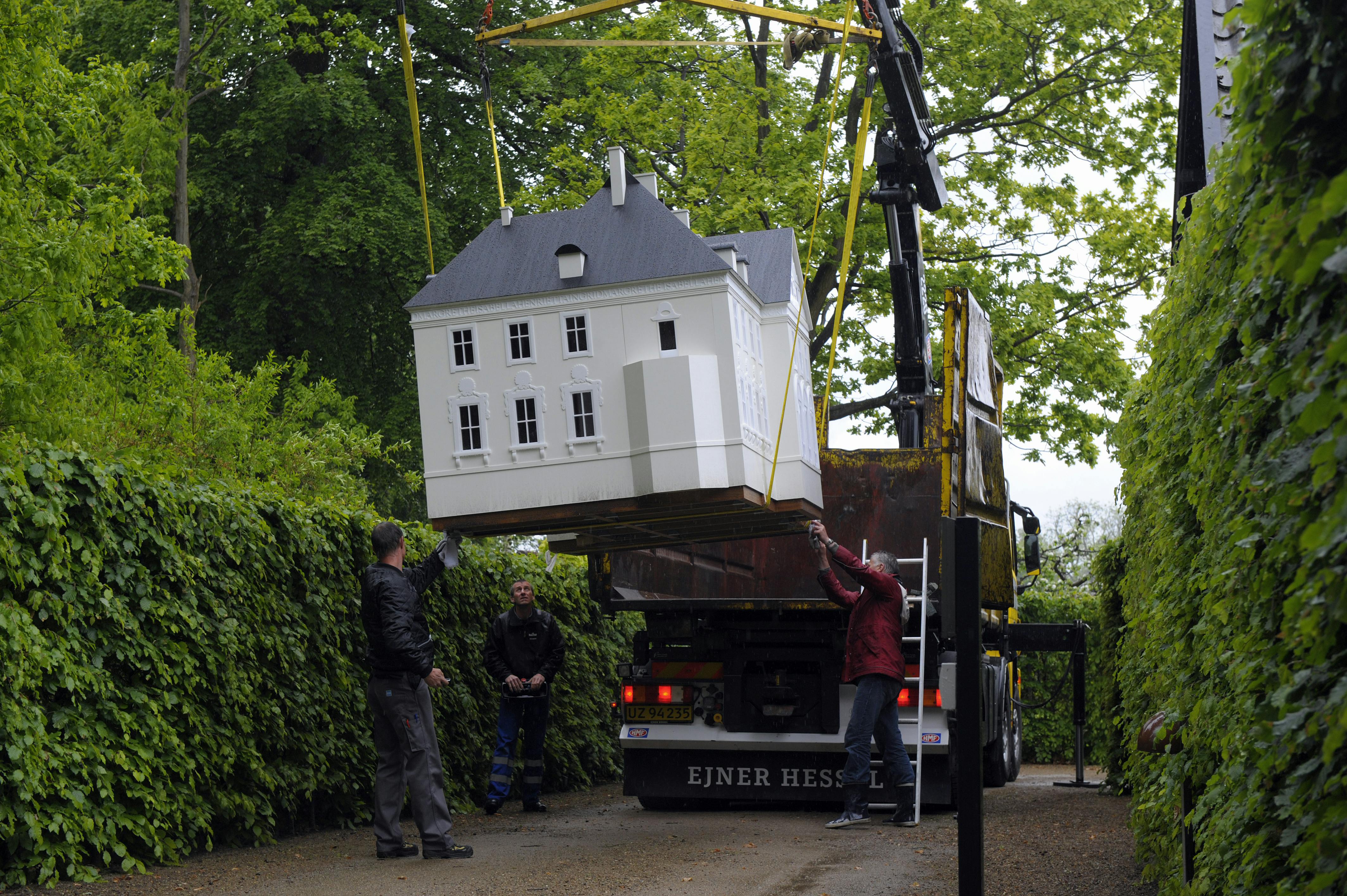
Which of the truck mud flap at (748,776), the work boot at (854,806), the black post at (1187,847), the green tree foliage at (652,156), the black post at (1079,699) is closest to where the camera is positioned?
the black post at (1187,847)

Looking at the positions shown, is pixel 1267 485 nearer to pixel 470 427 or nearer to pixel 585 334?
pixel 585 334

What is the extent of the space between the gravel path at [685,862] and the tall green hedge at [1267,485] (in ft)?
7.95

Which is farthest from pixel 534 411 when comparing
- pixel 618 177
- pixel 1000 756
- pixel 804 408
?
pixel 1000 756

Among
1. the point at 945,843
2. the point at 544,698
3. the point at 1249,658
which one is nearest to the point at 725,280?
the point at 945,843

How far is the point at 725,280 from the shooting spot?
7.43 meters

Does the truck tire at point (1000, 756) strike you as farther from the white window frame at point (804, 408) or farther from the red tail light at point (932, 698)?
the white window frame at point (804, 408)

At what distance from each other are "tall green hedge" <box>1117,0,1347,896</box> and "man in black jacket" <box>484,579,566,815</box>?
6.77 metres

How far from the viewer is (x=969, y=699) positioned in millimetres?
5234

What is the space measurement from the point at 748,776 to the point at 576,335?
432cm

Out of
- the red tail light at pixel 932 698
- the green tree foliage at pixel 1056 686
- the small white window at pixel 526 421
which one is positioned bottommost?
the green tree foliage at pixel 1056 686

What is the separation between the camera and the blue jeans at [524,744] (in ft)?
36.2

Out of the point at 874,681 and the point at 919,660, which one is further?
the point at 919,660

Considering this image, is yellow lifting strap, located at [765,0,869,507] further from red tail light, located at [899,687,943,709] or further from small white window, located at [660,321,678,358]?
red tail light, located at [899,687,943,709]

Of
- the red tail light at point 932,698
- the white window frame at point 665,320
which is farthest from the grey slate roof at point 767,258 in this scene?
the red tail light at point 932,698
